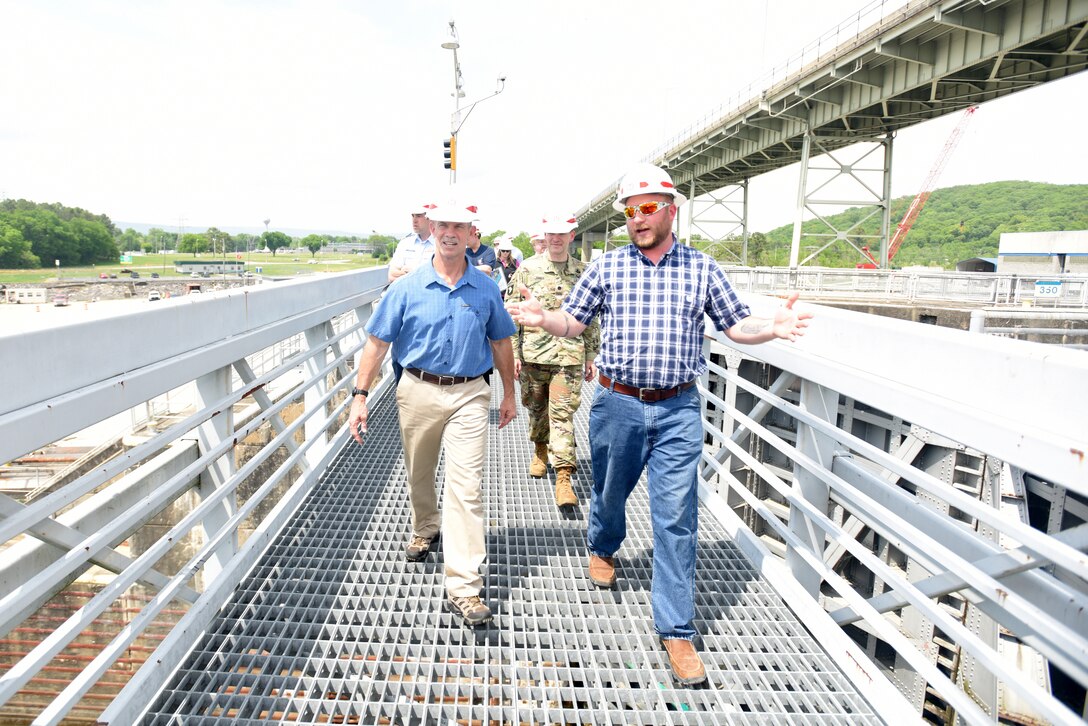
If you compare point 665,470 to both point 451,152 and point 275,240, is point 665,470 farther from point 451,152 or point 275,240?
point 275,240

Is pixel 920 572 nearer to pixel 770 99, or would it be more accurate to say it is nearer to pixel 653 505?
pixel 653 505

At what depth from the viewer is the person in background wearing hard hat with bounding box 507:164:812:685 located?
3.00m

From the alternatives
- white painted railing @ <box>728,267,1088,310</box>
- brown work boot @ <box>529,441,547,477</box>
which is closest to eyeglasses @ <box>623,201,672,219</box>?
brown work boot @ <box>529,441,547,477</box>

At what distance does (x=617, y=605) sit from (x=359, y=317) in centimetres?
503

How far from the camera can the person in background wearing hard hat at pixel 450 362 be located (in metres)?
3.35

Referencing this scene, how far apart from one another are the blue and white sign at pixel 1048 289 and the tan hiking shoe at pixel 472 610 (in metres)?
17.3

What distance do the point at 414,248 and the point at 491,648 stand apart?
155 inches

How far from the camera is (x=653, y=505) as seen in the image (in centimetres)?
309

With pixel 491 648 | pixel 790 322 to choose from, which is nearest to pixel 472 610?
pixel 491 648

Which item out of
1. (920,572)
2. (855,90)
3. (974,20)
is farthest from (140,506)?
(855,90)

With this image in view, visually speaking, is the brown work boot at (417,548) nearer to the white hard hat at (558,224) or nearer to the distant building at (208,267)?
the white hard hat at (558,224)

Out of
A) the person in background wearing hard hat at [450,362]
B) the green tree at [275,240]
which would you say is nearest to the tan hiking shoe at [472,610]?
the person in background wearing hard hat at [450,362]

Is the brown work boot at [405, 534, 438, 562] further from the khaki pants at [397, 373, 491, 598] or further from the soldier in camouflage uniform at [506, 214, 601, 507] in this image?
the soldier in camouflage uniform at [506, 214, 601, 507]

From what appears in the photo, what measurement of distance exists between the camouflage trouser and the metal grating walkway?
2.73ft
